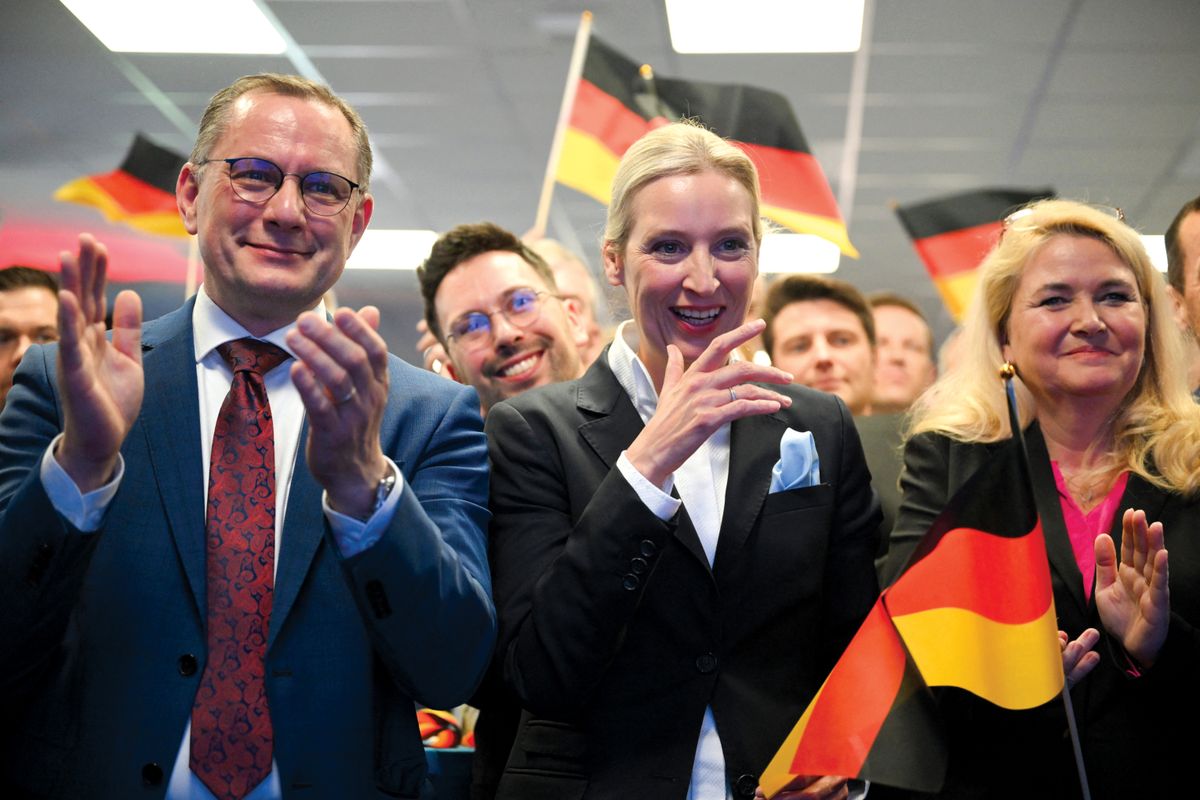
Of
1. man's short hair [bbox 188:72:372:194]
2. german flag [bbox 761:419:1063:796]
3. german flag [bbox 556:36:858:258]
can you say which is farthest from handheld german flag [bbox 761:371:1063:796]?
german flag [bbox 556:36:858:258]

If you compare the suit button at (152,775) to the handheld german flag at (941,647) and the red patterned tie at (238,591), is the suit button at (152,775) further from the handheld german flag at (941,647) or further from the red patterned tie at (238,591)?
the handheld german flag at (941,647)

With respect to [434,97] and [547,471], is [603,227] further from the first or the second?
[434,97]

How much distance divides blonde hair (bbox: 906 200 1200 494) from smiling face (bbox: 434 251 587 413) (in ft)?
2.89

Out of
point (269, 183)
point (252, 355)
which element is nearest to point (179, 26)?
point (269, 183)

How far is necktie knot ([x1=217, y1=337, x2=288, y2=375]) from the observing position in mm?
1820

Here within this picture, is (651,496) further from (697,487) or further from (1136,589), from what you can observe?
(1136,589)

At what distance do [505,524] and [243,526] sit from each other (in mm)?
425

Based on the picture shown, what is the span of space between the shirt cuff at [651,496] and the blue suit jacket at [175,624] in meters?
0.26

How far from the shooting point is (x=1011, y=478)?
6.25 ft

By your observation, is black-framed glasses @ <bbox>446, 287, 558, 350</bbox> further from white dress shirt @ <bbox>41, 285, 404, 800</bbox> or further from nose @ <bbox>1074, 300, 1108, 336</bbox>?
nose @ <bbox>1074, 300, 1108, 336</bbox>

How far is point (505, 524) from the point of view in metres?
1.96

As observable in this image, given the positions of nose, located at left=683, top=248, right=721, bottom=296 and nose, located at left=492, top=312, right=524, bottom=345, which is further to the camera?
nose, located at left=492, top=312, right=524, bottom=345

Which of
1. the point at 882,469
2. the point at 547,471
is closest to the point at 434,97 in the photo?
the point at 882,469

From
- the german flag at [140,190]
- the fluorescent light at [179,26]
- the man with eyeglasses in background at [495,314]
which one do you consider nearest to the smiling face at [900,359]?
the man with eyeglasses in background at [495,314]
